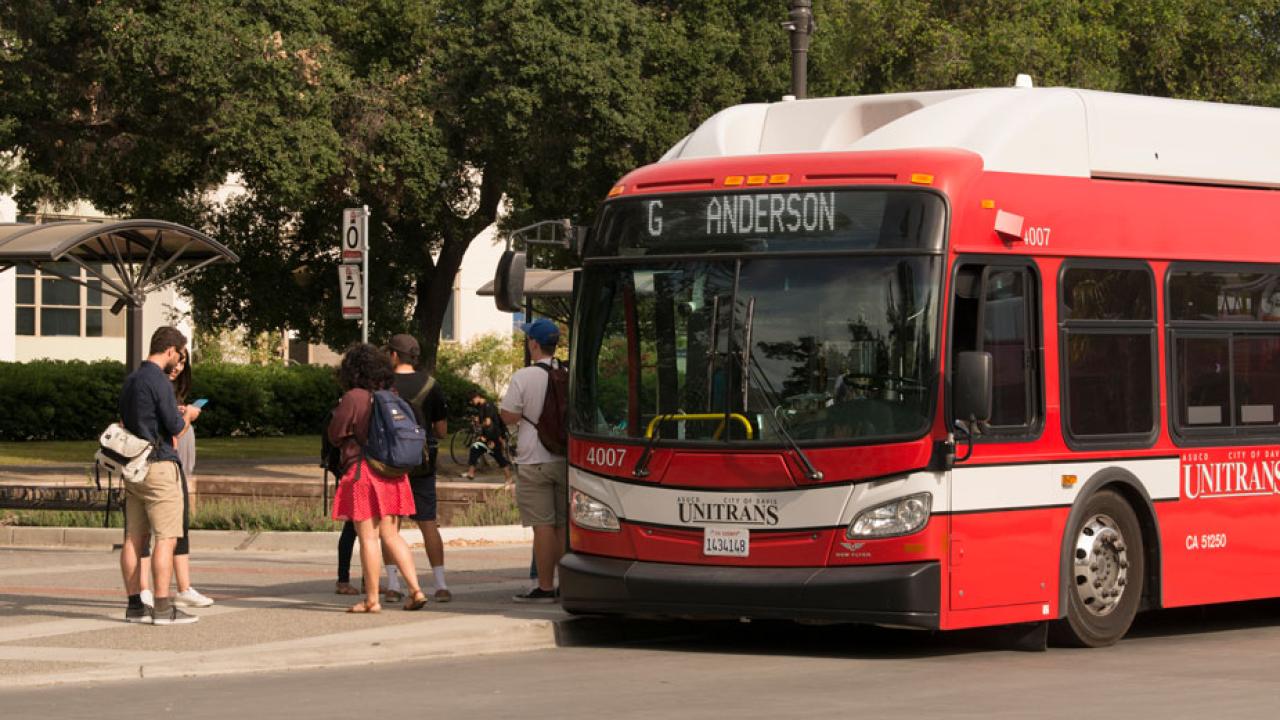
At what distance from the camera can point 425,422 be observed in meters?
13.8

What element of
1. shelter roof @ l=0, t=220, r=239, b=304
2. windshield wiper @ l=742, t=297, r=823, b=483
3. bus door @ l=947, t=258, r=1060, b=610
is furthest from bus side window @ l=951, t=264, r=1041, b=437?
shelter roof @ l=0, t=220, r=239, b=304

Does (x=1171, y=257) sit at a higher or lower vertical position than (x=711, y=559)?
higher

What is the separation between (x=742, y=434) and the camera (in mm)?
11703

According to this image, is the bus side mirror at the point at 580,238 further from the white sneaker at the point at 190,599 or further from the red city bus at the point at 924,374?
the white sneaker at the point at 190,599

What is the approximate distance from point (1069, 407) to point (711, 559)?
88.0 inches

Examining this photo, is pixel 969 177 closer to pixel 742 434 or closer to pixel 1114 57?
pixel 742 434

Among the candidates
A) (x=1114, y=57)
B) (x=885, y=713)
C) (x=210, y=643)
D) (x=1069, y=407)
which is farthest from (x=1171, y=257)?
(x=1114, y=57)

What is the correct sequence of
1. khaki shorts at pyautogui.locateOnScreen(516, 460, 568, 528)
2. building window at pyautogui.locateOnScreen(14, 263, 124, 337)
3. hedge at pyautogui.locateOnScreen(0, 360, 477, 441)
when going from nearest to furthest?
khaki shorts at pyautogui.locateOnScreen(516, 460, 568, 528) < hedge at pyautogui.locateOnScreen(0, 360, 477, 441) < building window at pyautogui.locateOnScreen(14, 263, 124, 337)

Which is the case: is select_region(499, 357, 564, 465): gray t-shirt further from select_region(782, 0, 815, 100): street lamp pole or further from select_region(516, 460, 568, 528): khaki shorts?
select_region(782, 0, 815, 100): street lamp pole

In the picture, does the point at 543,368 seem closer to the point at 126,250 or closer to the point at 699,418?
the point at 699,418

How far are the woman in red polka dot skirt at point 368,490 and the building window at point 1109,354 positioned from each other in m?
4.13

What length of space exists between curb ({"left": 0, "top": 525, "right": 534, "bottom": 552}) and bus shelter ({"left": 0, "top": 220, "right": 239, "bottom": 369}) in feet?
7.81

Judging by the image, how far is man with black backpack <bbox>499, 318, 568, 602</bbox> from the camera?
1354cm

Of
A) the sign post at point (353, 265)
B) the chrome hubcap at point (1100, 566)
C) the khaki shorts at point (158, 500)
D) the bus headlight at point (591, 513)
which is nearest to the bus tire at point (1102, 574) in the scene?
the chrome hubcap at point (1100, 566)
